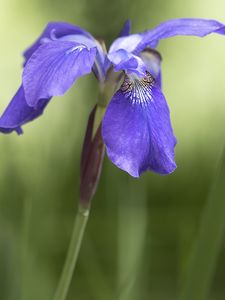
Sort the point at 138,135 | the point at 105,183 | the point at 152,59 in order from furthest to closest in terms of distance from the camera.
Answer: the point at 105,183 → the point at 152,59 → the point at 138,135

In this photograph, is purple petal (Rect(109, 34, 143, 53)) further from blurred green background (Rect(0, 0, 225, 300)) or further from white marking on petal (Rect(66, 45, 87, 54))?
blurred green background (Rect(0, 0, 225, 300))

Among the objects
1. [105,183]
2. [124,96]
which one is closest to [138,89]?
[124,96]

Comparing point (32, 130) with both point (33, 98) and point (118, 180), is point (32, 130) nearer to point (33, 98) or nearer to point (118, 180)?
point (118, 180)

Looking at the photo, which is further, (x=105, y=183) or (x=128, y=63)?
(x=105, y=183)

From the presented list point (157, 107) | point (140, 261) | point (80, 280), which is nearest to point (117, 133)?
point (157, 107)

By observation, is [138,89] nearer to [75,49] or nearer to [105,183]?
[75,49]
